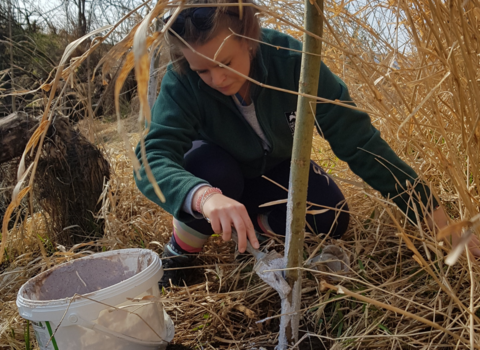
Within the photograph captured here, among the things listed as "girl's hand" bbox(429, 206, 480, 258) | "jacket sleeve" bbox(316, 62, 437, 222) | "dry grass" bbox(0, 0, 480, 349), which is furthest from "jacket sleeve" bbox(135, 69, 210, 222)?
"girl's hand" bbox(429, 206, 480, 258)

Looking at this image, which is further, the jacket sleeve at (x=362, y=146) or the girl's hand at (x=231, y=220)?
the jacket sleeve at (x=362, y=146)

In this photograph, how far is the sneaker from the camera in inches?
45.9

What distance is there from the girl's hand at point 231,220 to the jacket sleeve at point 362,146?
0.37m

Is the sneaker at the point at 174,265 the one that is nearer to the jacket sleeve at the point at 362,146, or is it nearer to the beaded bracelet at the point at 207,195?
the beaded bracelet at the point at 207,195

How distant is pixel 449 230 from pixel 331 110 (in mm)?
850

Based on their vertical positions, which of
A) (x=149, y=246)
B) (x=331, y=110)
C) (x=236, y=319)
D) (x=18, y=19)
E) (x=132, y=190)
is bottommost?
(x=236, y=319)

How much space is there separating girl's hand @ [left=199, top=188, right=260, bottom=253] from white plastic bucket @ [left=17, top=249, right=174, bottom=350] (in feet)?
0.57

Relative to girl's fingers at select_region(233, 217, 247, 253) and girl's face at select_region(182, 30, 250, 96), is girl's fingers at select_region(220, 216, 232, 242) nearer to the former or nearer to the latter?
girl's fingers at select_region(233, 217, 247, 253)

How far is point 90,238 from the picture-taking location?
1561mm

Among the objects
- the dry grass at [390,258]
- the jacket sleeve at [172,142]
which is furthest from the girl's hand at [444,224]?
the jacket sleeve at [172,142]

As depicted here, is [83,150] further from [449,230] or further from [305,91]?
[449,230]

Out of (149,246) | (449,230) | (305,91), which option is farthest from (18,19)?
(449,230)

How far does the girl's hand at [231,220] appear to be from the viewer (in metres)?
0.75

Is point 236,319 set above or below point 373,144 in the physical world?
below
